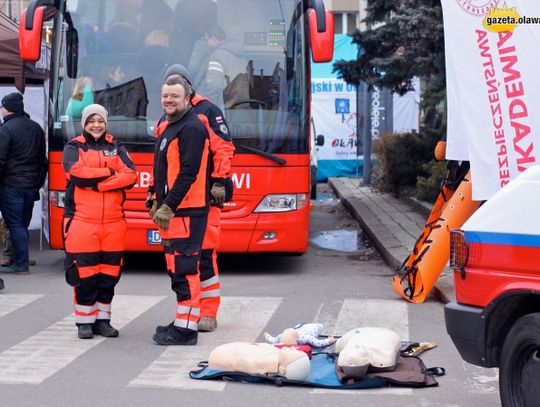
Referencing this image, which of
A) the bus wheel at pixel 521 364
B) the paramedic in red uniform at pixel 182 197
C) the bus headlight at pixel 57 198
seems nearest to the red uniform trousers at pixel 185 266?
the paramedic in red uniform at pixel 182 197

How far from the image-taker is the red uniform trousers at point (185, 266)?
8086mm

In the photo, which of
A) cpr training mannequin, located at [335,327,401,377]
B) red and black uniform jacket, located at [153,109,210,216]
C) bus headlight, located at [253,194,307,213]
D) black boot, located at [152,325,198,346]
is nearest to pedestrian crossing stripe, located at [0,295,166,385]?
black boot, located at [152,325,198,346]

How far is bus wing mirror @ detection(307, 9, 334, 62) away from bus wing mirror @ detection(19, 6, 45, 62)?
2999mm

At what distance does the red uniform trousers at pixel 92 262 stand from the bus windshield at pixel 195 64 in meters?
3.17

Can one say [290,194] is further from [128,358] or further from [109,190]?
[128,358]

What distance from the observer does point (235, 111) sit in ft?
38.0

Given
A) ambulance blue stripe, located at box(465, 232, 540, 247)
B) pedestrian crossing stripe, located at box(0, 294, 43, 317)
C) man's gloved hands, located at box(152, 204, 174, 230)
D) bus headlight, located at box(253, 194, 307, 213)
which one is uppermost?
ambulance blue stripe, located at box(465, 232, 540, 247)

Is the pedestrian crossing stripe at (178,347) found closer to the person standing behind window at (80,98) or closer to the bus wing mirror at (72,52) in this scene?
the person standing behind window at (80,98)

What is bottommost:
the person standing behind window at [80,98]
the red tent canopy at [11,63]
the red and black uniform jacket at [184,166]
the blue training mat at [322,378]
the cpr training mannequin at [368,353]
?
the blue training mat at [322,378]

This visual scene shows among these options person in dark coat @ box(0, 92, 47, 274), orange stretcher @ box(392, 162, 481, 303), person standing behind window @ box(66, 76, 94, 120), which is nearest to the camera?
orange stretcher @ box(392, 162, 481, 303)

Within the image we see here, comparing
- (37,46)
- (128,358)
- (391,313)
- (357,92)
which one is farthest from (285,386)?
(357,92)

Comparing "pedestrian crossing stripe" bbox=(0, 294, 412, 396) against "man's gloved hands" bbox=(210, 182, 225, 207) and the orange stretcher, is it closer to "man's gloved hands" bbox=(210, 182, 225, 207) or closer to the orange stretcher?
the orange stretcher

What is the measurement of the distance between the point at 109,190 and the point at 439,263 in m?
3.41

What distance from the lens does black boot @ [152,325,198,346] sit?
8133mm
